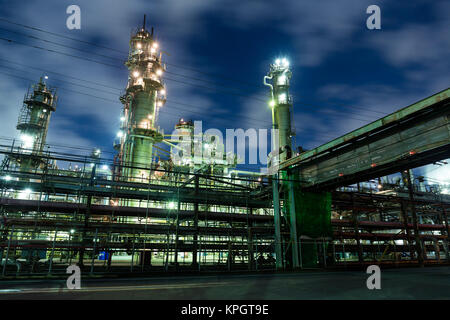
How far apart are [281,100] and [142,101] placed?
18.2 meters

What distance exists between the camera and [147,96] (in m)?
32.2

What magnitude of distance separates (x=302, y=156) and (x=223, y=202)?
764 centimetres

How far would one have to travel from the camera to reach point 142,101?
31.7 m

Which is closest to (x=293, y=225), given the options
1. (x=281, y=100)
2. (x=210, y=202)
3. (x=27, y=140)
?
(x=210, y=202)

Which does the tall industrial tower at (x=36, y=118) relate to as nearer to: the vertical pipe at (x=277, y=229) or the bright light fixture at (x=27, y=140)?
the bright light fixture at (x=27, y=140)

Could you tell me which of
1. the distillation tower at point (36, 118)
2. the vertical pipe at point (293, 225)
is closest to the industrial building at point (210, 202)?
the vertical pipe at point (293, 225)

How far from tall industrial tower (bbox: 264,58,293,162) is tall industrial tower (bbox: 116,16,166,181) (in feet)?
50.0

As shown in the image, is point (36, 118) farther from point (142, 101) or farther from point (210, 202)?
point (210, 202)

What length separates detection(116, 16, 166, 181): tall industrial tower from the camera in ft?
98.2

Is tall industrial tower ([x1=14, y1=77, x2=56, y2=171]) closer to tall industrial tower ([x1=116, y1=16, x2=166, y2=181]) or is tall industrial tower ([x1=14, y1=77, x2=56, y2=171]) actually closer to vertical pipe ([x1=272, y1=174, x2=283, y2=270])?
tall industrial tower ([x1=116, y1=16, x2=166, y2=181])

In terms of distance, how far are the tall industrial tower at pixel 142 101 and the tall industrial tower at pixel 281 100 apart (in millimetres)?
15239
